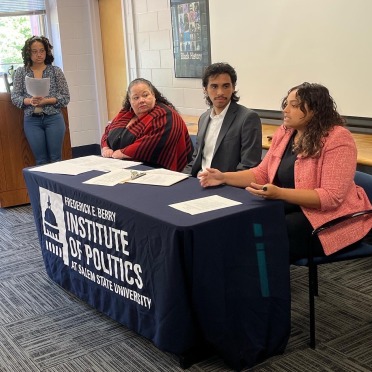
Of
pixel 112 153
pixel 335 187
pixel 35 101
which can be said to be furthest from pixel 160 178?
pixel 35 101

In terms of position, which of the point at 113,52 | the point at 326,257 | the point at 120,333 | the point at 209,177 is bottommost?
the point at 120,333

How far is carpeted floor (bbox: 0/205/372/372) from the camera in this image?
2.32 metres

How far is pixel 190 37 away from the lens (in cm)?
503

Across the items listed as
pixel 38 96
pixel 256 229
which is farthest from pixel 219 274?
pixel 38 96

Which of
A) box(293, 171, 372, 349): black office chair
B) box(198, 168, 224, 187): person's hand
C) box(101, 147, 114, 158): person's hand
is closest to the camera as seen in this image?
box(293, 171, 372, 349): black office chair

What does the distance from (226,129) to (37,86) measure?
218cm

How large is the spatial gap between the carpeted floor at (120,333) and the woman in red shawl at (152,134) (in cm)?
94

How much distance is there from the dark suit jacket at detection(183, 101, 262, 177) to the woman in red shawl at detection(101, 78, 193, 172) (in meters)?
0.46

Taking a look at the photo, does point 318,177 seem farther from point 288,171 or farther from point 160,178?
point 160,178

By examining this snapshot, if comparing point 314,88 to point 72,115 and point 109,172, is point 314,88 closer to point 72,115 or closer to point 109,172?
point 109,172

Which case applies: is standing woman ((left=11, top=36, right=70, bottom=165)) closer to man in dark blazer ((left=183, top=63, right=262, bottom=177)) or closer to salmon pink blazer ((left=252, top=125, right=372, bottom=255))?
man in dark blazer ((left=183, top=63, right=262, bottom=177))

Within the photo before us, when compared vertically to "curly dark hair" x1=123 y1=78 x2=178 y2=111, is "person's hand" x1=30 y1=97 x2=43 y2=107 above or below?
below

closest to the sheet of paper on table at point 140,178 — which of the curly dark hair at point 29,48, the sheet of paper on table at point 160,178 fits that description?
the sheet of paper on table at point 160,178

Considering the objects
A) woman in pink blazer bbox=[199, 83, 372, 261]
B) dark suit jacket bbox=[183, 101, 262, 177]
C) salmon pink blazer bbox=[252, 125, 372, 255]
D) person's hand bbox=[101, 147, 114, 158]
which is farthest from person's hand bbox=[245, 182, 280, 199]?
person's hand bbox=[101, 147, 114, 158]
